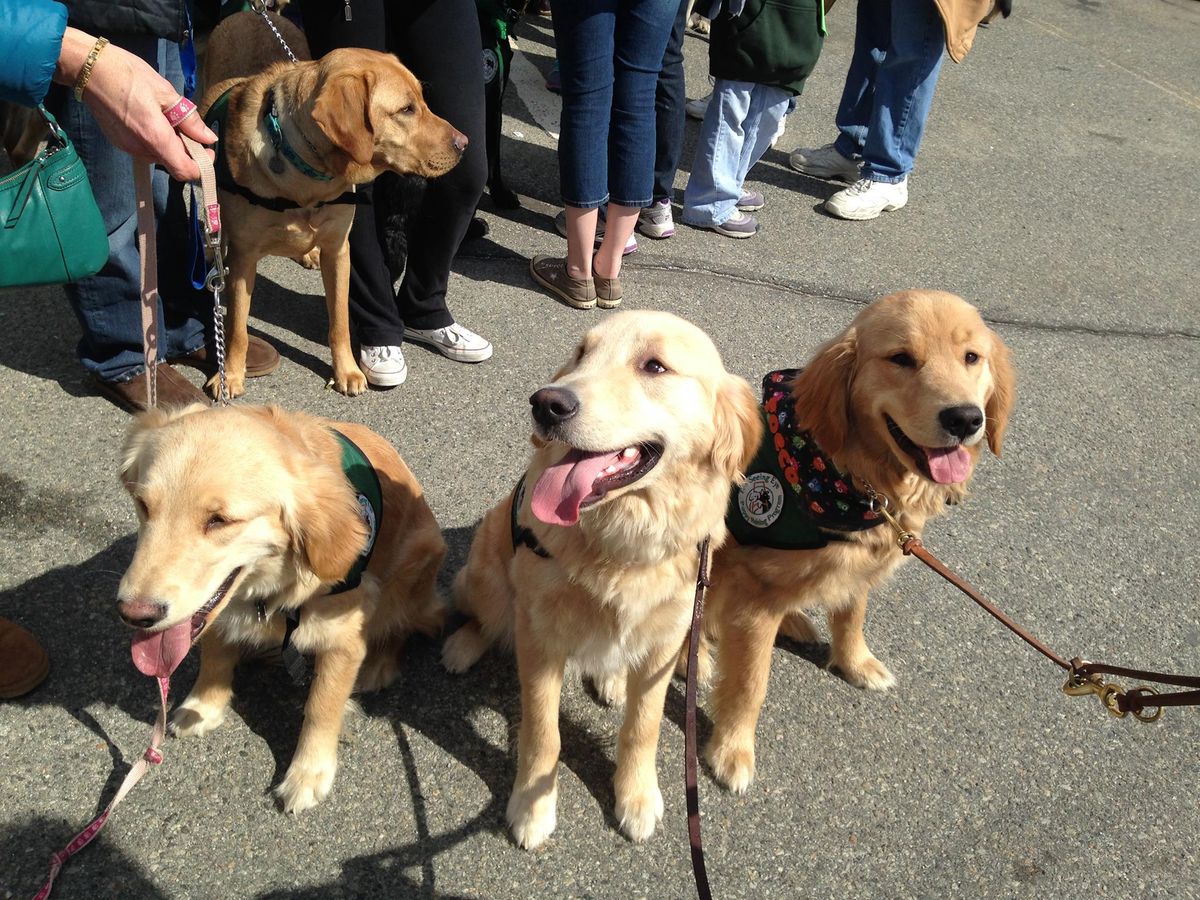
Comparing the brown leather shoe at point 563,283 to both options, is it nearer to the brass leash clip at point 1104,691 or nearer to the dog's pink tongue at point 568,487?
the dog's pink tongue at point 568,487

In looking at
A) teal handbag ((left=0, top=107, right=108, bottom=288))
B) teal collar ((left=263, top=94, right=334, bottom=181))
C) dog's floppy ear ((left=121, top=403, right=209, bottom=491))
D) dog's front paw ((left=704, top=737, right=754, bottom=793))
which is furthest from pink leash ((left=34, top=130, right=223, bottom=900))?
dog's front paw ((left=704, top=737, right=754, bottom=793))

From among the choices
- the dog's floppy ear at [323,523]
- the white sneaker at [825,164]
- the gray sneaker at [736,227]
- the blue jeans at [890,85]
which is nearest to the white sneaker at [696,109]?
the white sneaker at [825,164]

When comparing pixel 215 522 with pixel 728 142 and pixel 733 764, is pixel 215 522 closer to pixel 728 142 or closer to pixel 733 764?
pixel 733 764

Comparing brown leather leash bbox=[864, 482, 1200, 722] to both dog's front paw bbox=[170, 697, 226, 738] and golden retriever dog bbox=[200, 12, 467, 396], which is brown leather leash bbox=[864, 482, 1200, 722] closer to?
dog's front paw bbox=[170, 697, 226, 738]

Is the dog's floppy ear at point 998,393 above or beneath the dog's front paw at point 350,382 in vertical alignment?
above

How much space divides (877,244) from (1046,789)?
12.5 feet

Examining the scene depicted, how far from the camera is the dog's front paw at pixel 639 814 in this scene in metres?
2.26

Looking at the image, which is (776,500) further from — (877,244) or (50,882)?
(877,244)

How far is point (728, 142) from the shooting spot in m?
5.12

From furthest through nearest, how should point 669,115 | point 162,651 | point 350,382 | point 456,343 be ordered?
point 669,115 → point 456,343 → point 350,382 → point 162,651

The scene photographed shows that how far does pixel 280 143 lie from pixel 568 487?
2.11 m

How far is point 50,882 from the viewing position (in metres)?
1.92

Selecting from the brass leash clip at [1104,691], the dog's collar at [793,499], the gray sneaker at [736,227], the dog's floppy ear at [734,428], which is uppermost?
the dog's floppy ear at [734,428]

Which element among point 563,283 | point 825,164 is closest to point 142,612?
point 563,283
